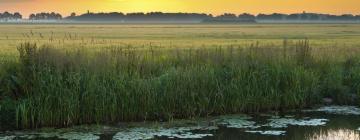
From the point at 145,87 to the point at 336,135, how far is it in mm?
4717

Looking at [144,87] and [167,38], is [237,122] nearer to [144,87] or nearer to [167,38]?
[144,87]

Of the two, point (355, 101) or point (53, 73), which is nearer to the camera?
point (53, 73)

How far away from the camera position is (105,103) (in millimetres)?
13086

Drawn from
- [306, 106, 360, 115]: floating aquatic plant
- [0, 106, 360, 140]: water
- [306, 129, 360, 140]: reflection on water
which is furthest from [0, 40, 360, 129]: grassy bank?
[306, 129, 360, 140]: reflection on water

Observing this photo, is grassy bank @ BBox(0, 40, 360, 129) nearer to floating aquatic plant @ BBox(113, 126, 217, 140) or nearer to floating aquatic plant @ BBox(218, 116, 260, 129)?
floating aquatic plant @ BBox(218, 116, 260, 129)

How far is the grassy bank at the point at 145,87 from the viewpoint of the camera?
12766mm

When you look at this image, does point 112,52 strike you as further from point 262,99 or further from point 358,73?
point 358,73

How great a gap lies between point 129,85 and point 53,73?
1.88 metres

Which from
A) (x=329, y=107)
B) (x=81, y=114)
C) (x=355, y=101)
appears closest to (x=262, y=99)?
(x=329, y=107)

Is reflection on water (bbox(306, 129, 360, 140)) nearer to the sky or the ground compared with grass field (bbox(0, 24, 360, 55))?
nearer to the ground

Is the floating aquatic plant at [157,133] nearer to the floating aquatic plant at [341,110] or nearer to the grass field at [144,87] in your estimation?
the grass field at [144,87]

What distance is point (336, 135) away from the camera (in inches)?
495

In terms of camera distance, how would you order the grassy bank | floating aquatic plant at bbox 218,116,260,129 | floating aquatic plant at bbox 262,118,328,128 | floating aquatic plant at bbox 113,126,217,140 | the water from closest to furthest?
floating aquatic plant at bbox 113,126,217,140 < the water < the grassy bank < floating aquatic plant at bbox 218,116,260,129 < floating aquatic plant at bbox 262,118,328,128

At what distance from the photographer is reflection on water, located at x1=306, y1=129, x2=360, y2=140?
40.1ft
